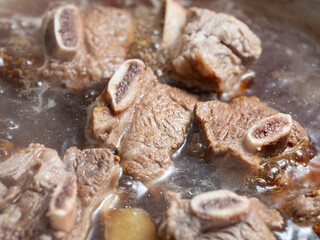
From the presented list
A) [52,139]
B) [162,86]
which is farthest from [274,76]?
[52,139]

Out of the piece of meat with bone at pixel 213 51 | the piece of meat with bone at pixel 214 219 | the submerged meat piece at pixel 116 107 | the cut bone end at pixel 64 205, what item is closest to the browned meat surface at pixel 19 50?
the submerged meat piece at pixel 116 107

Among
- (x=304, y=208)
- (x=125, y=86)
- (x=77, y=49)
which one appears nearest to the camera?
(x=304, y=208)

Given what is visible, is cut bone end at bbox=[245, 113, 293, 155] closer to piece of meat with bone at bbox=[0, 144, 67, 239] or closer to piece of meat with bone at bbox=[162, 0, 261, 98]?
piece of meat with bone at bbox=[162, 0, 261, 98]

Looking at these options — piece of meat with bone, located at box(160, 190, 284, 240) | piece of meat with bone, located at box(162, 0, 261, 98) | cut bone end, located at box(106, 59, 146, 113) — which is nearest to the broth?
piece of meat with bone, located at box(162, 0, 261, 98)

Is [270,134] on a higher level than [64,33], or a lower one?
higher

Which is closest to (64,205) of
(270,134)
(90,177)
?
(90,177)

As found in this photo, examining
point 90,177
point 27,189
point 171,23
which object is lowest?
point 27,189

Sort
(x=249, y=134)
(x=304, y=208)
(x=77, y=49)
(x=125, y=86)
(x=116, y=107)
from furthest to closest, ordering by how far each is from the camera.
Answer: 1. (x=77, y=49)
2. (x=125, y=86)
3. (x=116, y=107)
4. (x=249, y=134)
5. (x=304, y=208)

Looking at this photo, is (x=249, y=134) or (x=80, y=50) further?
(x=80, y=50)

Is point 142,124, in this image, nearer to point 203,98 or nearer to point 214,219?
point 203,98
